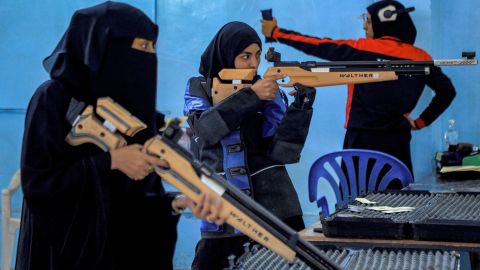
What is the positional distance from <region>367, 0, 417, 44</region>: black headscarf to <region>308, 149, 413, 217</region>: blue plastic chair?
Result: 94 centimetres

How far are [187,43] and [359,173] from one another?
1.71 m

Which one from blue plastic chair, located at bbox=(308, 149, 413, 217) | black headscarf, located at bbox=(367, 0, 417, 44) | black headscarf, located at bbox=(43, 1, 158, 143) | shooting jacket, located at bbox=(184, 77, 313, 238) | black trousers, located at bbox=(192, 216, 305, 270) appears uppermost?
black headscarf, located at bbox=(367, 0, 417, 44)

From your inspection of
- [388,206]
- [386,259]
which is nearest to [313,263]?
[386,259]

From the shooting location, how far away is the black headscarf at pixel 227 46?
2.96 metres

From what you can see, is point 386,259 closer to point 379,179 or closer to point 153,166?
point 153,166

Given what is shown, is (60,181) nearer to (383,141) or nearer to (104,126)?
(104,126)

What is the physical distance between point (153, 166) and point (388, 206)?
3.45ft

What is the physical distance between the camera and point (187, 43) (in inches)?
→ 186

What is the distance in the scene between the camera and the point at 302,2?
15.2ft

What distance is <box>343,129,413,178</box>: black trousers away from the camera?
4.09 metres

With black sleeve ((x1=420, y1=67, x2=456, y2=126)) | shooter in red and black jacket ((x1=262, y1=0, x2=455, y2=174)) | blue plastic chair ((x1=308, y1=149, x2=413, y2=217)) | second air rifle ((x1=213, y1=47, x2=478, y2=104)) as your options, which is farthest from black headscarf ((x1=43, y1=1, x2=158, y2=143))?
black sleeve ((x1=420, y1=67, x2=456, y2=126))

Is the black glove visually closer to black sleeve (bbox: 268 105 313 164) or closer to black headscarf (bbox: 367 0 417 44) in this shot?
black sleeve (bbox: 268 105 313 164)

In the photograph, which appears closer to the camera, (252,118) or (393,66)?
(252,118)

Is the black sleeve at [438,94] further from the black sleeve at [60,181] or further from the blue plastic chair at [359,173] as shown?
the black sleeve at [60,181]
